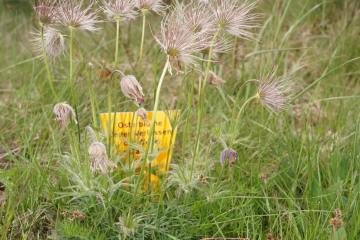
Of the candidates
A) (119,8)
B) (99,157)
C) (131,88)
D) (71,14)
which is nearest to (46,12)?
(71,14)

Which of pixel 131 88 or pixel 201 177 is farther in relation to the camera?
pixel 201 177

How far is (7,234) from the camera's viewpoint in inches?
77.1

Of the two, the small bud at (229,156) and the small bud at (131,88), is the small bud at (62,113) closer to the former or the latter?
the small bud at (131,88)

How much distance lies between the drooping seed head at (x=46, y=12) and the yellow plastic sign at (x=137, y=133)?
32 centimetres

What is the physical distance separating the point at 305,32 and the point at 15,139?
6.04 ft

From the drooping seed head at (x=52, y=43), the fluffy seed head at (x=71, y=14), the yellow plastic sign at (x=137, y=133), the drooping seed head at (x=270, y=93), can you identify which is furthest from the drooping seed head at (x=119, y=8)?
the drooping seed head at (x=270, y=93)

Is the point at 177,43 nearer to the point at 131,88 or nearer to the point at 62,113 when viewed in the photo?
the point at 131,88

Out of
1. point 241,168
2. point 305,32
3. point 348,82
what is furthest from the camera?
point 305,32

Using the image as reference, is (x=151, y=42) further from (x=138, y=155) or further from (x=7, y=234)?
(x=7, y=234)

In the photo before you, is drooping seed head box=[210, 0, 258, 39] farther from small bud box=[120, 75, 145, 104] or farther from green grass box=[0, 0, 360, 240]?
small bud box=[120, 75, 145, 104]

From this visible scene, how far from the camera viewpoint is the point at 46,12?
1758mm

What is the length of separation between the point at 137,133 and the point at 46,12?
1.60 feet

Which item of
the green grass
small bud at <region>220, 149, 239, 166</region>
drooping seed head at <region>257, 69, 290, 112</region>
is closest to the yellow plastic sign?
the green grass

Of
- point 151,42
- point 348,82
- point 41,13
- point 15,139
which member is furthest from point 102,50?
point 41,13
